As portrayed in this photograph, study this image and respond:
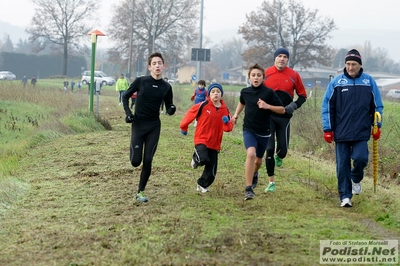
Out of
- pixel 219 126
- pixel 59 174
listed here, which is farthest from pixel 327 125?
pixel 59 174

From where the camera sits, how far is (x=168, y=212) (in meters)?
A: 8.16

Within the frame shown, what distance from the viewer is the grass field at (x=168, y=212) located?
627 cm

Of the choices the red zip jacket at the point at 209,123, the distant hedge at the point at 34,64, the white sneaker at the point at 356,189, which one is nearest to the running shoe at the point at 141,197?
the red zip jacket at the point at 209,123

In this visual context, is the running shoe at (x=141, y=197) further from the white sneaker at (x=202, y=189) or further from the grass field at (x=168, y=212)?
the white sneaker at (x=202, y=189)

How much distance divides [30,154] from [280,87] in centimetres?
684

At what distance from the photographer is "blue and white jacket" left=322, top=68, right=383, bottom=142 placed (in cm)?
879

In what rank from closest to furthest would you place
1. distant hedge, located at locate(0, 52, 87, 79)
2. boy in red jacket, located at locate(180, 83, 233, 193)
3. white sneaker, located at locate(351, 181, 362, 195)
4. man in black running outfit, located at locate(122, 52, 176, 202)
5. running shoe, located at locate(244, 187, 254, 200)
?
1. running shoe, located at locate(244, 187, 254, 200)
2. man in black running outfit, located at locate(122, 52, 176, 202)
3. white sneaker, located at locate(351, 181, 362, 195)
4. boy in red jacket, located at locate(180, 83, 233, 193)
5. distant hedge, located at locate(0, 52, 87, 79)

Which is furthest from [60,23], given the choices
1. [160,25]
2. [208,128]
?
[208,128]

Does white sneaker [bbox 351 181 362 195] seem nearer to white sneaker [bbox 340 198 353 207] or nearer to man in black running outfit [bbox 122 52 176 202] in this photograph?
white sneaker [bbox 340 198 353 207]

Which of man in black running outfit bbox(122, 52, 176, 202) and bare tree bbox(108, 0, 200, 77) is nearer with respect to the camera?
man in black running outfit bbox(122, 52, 176, 202)

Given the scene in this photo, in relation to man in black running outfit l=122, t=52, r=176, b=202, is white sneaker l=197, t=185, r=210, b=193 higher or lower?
lower

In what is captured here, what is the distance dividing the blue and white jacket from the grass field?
983 mm

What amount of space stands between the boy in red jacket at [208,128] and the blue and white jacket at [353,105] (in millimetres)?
1468

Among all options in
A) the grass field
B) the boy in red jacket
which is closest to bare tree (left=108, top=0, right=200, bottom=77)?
the grass field
